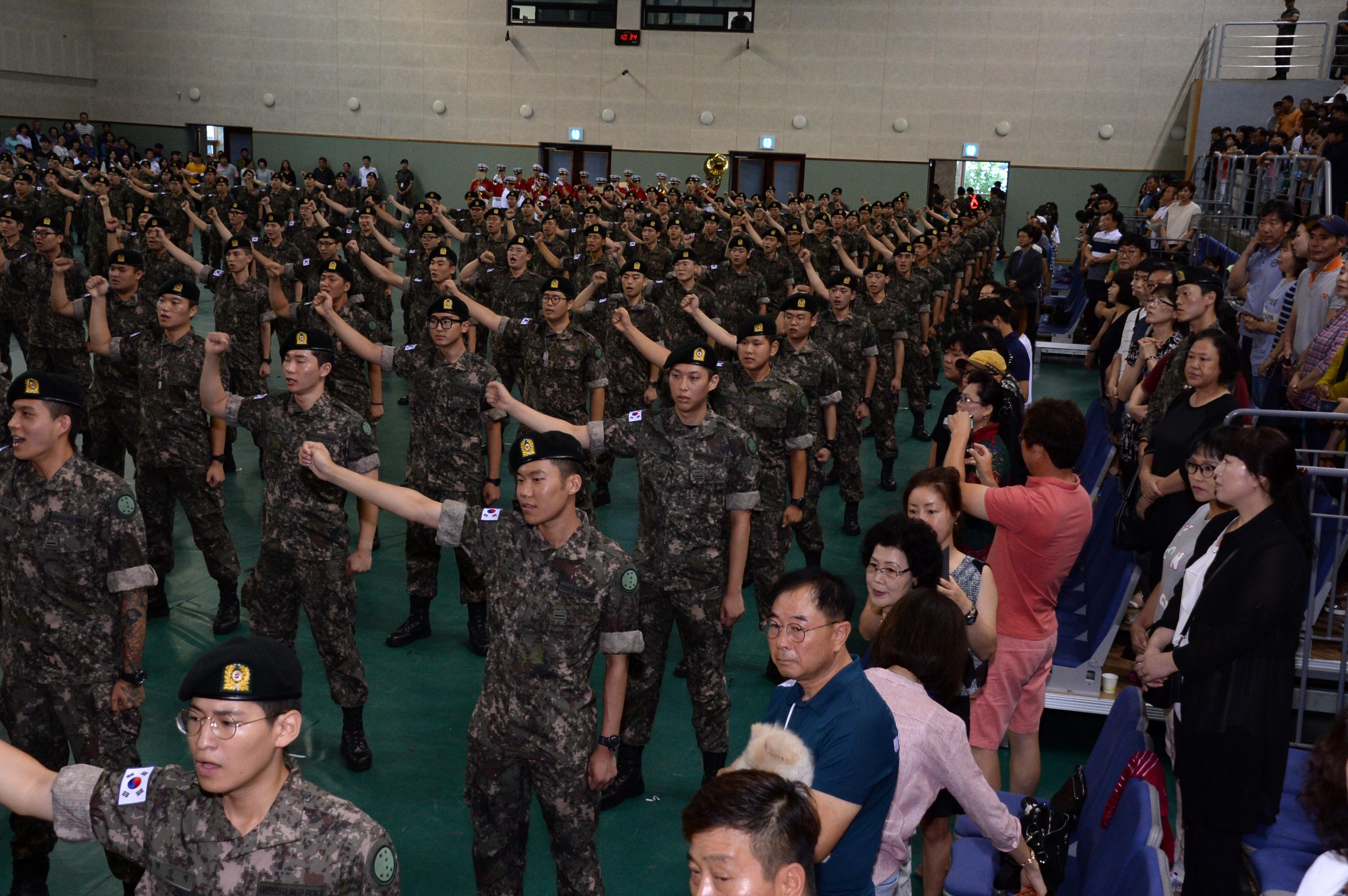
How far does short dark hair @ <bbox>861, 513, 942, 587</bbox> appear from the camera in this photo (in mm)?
3336

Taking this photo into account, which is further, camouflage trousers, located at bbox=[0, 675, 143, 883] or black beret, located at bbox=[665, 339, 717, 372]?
black beret, located at bbox=[665, 339, 717, 372]

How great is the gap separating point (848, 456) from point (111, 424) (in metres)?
5.12

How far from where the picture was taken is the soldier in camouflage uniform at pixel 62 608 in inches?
151

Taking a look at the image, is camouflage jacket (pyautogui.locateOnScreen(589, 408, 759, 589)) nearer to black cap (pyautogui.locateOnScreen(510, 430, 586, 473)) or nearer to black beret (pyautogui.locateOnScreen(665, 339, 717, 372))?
→ black beret (pyautogui.locateOnScreen(665, 339, 717, 372))

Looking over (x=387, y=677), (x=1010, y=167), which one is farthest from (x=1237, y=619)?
(x=1010, y=167)

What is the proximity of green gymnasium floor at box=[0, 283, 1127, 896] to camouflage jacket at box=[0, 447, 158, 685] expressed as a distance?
3.02 feet

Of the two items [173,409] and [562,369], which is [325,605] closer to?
[173,409]

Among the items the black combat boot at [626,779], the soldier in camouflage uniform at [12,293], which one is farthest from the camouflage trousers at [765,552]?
the soldier in camouflage uniform at [12,293]

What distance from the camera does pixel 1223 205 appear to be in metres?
14.7

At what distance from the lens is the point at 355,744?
5.00m

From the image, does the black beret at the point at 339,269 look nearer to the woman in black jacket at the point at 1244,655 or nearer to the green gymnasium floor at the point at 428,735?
the green gymnasium floor at the point at 428,735

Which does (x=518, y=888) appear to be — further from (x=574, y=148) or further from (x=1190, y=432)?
(x=574, y=148)

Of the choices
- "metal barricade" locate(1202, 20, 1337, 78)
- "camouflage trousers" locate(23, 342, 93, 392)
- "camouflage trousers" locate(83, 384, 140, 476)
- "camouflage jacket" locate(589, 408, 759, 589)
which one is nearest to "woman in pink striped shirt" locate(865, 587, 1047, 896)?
"camouflage jacket" locate(589, 408, 759, 589)

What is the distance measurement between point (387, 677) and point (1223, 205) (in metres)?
13.3
